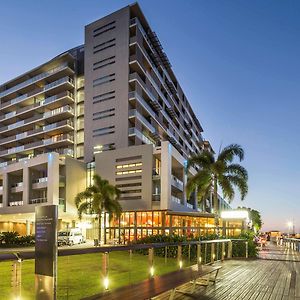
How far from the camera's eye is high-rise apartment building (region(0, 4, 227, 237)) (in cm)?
4556

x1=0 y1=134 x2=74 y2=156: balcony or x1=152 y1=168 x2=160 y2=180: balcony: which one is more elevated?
x1=0 y1=134 x2=74 y2=156: balcony

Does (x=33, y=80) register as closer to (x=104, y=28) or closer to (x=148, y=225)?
(x=104, y=28)

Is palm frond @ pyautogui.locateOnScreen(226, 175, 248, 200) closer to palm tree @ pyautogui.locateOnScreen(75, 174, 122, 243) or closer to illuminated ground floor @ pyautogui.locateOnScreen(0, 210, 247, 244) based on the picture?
illuminated ground floor @ pyautogui.locateOnScreen(0, 210, 247, 244)

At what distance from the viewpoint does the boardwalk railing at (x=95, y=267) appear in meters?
5.51

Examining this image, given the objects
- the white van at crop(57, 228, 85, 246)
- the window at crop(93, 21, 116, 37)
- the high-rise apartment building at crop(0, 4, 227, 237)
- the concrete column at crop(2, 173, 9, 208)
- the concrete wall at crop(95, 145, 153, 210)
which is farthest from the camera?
the window at crop(93, 21, 116, 37)

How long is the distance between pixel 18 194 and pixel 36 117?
46.6ft

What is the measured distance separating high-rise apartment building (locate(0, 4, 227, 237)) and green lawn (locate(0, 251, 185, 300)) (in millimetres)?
24314

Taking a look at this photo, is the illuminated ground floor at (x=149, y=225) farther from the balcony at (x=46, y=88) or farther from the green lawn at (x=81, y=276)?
the balcony at (x=46, y=88)

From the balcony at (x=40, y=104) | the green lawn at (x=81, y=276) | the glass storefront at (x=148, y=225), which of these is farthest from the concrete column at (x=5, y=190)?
the green lawn at (x=81, y=276)

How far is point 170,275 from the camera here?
8.86 meters

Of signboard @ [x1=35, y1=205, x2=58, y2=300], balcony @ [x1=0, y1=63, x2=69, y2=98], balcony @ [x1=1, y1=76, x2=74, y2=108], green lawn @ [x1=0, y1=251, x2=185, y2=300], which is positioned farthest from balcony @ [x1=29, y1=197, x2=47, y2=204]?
signboard @ [x1=35, y1=205, x2=58, y2=300]

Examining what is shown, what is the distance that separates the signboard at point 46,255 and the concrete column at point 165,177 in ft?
121

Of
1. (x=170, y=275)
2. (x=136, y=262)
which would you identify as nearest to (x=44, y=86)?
(x=136, y=262)

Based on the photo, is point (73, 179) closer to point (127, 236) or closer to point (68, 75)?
point (127, 236)
